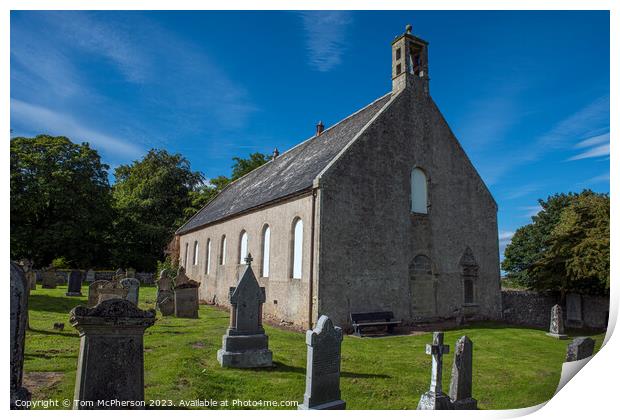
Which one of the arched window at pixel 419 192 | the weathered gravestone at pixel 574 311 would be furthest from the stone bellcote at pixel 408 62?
the weathered gravestone at pixel 574 311

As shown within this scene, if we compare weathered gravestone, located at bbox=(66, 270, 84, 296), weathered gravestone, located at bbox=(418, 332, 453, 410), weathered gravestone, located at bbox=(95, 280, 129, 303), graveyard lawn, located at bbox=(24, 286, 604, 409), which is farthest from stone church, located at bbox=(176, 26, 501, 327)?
weathered gravestone, located at bbox=(66, 270, 84, 296)

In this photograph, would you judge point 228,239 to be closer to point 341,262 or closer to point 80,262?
point 80,262

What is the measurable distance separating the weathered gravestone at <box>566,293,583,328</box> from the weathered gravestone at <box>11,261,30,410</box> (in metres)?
22.1

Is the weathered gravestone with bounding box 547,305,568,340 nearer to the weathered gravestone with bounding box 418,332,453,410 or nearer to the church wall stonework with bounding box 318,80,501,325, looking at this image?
the church wall stonework with bounding box 318,80,501,325

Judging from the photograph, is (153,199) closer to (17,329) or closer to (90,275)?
(90,275)

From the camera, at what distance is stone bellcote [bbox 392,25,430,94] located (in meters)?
19.0

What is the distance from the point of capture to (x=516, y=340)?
14672mm

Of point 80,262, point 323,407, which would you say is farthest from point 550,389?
point 80,262

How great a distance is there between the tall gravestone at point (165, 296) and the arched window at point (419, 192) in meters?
11.1

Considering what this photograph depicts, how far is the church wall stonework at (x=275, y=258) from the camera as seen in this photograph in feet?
50.9

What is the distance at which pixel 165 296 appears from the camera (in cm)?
1912

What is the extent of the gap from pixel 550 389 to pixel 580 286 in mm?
13358

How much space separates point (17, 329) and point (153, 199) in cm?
4592

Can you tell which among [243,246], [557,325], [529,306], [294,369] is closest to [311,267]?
[294,369]
